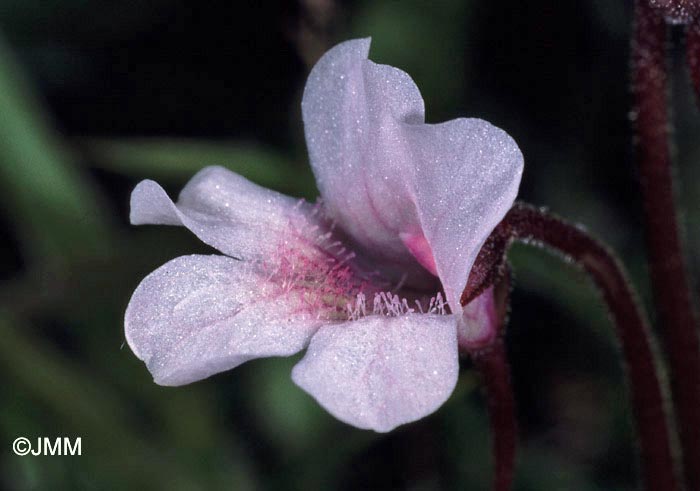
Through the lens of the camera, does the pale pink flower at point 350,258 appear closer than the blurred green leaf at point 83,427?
Yes

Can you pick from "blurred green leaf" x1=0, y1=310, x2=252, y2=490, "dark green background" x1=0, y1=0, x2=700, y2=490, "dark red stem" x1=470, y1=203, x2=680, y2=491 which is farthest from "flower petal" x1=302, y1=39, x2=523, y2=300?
"blurred green leaf" x1=0, y1=310, x2=252, y2=490

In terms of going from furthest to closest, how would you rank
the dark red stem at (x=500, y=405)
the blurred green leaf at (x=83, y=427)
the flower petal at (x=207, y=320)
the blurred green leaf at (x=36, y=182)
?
1. the blurred green leaf at (x=36, y=182)
2. the blurred green leaf at (x=83, y=427)
3. the dark red stem at (x=500, y=405)
4. the flower petal at (x=207, y=320)

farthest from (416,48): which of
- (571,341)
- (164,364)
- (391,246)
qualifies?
(164,364)

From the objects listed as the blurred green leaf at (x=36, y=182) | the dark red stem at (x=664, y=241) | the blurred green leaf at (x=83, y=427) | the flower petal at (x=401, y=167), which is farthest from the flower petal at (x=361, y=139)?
the blurred green leaf at (x=36, y=182)

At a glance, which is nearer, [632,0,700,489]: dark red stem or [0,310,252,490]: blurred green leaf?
[632,0,700,489]: dark red stem

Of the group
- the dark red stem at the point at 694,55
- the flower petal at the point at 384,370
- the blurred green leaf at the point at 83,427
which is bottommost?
the blurred green leaf at the point at 83,427

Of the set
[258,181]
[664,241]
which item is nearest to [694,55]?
[664,241]

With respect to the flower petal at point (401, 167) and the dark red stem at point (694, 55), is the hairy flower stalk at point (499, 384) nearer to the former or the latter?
the flower petal at point (401, 167)

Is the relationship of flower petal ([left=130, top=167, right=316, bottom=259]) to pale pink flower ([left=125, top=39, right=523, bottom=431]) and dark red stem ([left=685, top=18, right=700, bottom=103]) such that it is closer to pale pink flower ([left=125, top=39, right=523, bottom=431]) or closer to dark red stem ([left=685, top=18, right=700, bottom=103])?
pale pink flower ([left=125, top=39, right=523, bottom=431])
